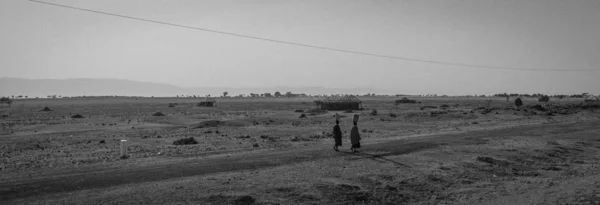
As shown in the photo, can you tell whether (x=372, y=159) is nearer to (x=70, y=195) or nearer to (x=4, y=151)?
(x=70, y=195)

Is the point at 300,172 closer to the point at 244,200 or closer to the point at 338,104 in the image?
the point at 244,200

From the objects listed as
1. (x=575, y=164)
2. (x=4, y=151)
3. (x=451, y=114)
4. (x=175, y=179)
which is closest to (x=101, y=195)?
(x=175, y=179)

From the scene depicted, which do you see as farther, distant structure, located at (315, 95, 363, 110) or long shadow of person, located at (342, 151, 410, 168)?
distant structure, located at (315, 95, 363, 110)

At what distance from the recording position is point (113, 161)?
70.3 feet

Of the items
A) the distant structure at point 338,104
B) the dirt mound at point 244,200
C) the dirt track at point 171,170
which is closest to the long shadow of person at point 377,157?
the dirt track at point 171,170

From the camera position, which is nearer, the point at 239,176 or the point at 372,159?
the point at 239,176

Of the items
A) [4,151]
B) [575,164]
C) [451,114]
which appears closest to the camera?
[575,164]

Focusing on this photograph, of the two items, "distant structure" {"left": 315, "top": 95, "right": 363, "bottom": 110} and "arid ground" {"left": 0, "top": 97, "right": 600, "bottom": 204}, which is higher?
"distant structure" {"left": 315, "top": 95, "right": 363, "bottom": 110}

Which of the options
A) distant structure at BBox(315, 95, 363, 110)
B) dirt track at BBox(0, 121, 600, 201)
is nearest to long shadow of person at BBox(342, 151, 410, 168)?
dirt track at BBox(0, 121, 600, 201)

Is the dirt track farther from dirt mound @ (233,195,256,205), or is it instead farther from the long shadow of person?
dirt mound @ (233,195,256,205)

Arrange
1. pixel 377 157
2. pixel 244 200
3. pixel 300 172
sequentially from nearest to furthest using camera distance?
1. pixel 244 200
2. pixel 300 172
3. pixel 377 157

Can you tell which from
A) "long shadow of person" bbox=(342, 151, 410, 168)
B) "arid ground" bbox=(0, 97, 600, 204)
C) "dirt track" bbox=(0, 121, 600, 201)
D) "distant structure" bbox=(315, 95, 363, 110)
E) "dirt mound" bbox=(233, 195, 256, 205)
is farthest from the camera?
"distant structure" bbox=(315, 95, 363, 110)

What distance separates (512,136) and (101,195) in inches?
1156

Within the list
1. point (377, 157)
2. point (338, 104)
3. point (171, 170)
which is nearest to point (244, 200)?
point (171, 170)
